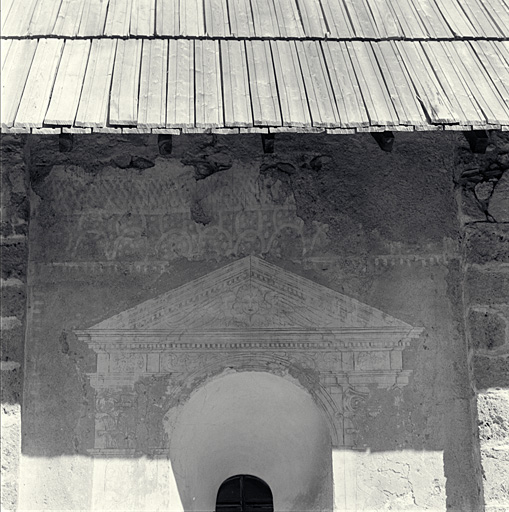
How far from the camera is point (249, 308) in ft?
14.7

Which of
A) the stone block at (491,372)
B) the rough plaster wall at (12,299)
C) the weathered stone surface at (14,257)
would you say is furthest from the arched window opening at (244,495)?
the weathered stone surface at (14,257)

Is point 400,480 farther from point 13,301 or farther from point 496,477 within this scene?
point 13,301

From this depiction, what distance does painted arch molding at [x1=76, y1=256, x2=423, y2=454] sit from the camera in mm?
4391

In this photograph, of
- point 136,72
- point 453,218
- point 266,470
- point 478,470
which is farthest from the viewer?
point 266,470

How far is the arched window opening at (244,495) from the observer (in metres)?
5.00

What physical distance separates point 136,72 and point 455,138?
1.79 metres

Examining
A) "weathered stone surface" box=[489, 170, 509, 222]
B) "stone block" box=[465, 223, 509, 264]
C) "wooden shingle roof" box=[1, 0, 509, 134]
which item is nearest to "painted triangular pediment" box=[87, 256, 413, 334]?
"stone block" box=[465, 223, 509, 264]

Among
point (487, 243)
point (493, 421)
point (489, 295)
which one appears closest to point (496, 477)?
point (493, 421)

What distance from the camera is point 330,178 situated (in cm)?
464

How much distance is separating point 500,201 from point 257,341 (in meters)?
1.48

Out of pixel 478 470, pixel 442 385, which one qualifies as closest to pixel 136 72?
pixel 442 385

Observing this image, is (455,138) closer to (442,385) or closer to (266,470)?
(442,385)

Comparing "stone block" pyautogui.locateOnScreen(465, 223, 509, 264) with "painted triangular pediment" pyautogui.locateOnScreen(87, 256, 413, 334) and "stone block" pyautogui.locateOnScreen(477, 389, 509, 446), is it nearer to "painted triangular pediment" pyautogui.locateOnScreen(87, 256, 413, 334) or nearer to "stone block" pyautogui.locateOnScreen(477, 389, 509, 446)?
"painted triangular pediment" pyautogui.locateOnScreen(87, 256, 413, 334)

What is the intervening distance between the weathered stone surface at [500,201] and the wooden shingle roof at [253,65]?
0.69 metres
